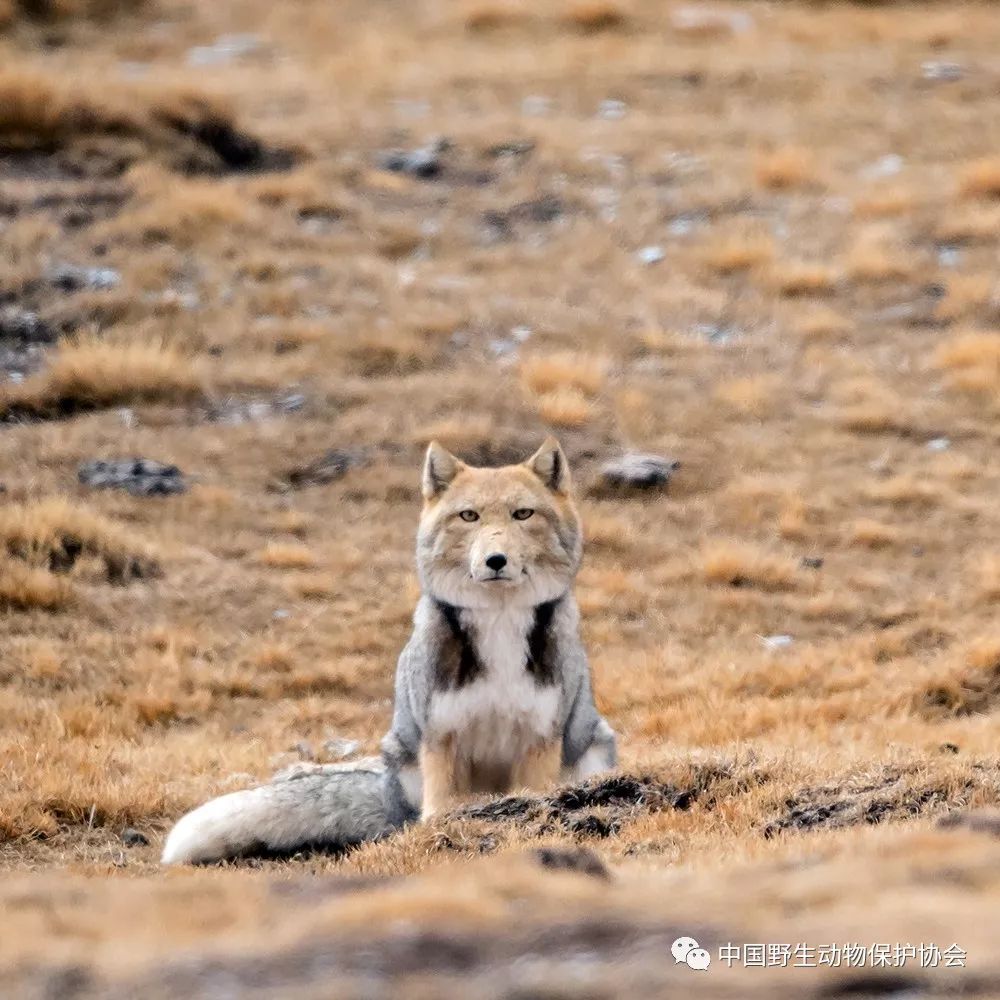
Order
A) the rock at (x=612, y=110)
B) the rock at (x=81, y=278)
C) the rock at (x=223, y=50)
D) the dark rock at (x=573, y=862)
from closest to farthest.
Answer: the dark rock at (x=573, y=862)
the rock at (x=81, y=278)
the rock at (x=612, y=110)
the rock at (x=223, y=50)

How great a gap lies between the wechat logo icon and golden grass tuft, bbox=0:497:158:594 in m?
9.13

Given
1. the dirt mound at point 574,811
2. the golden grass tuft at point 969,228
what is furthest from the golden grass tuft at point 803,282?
the dirt mound at point 574,811

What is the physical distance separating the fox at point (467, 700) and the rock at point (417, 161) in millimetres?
13669

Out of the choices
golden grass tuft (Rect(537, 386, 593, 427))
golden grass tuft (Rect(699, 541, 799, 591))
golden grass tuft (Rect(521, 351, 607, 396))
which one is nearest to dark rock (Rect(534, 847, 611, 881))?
golden grass tuft (Rect(699, 541, 799, 591))

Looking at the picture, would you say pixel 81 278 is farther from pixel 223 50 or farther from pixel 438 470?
pixel 223 50

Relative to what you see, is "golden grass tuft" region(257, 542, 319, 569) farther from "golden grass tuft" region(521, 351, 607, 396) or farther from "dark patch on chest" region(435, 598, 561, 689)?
"dark patch on chest" region(435, 598, 561, 689)

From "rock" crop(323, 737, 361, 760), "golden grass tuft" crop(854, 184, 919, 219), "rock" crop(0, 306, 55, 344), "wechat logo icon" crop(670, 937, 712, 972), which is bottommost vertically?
"rock" crop(323, 737, 361, 760)

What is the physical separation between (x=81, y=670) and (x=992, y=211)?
13171mm

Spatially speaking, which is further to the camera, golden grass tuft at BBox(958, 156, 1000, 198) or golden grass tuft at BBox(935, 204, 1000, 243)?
golden grass tuft at BBox(958, 156, 1000, 198)

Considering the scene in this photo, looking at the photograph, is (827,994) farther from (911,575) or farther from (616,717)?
(911,575)

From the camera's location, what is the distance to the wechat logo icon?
381cm

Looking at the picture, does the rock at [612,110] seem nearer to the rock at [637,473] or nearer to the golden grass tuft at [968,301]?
the golden grass tuft at [968,301]

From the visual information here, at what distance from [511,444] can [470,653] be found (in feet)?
21.5

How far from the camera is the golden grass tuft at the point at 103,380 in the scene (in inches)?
597
